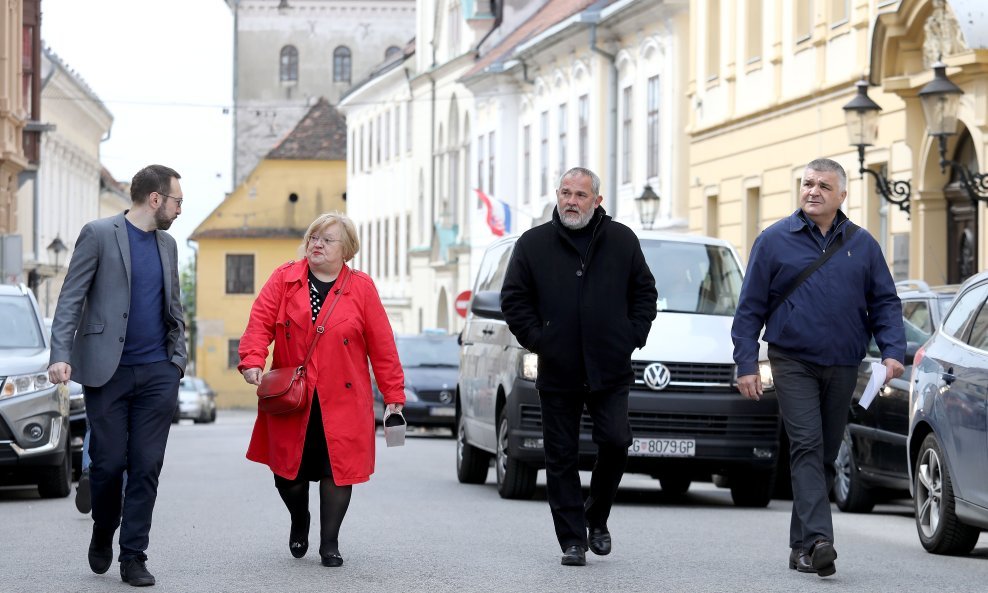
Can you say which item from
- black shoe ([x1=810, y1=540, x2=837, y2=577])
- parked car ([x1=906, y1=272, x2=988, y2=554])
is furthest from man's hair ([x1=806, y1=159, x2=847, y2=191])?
black shoe ([x1=810, y1=540, x2=837, y2=577])

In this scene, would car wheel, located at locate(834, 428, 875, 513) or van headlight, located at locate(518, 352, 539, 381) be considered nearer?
van headlight, located at locate(518, 352, 539, 381)

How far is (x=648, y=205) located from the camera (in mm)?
35344

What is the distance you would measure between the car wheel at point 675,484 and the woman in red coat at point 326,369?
757 cm

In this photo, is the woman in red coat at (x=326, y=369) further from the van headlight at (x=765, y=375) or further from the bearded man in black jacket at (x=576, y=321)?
the van headlight at (x=765, y=375)

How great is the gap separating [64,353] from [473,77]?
47212 mm

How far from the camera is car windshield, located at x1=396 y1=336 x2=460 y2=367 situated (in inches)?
1309

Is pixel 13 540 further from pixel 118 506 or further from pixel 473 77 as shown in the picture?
pixel 473 77

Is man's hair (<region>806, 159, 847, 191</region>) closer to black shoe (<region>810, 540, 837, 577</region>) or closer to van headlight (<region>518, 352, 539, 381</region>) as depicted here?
black shoe (<region>810, 540, 837, 577</region>)

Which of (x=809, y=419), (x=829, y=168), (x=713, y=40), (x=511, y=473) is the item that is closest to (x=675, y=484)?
(x=511, y=473)

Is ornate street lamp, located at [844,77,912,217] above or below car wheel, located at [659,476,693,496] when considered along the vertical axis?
above

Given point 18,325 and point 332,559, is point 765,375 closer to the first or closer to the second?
point 332,559

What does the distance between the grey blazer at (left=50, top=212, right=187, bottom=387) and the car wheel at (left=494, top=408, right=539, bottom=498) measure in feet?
18.9

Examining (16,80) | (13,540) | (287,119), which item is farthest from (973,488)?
(287,119)

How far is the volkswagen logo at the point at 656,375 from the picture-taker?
14.2 m
